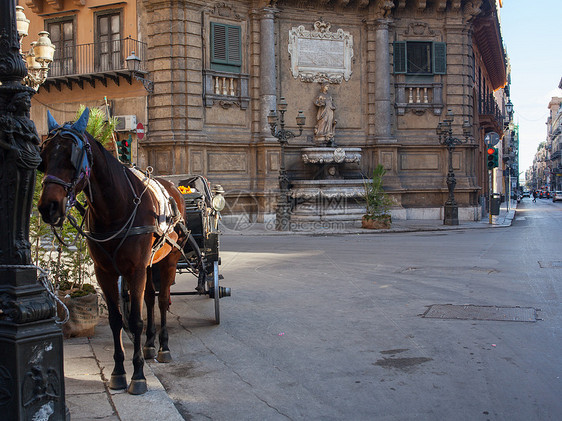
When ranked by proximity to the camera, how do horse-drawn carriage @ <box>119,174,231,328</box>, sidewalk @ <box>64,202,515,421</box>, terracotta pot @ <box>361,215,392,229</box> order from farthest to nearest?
terracotta pot @ <box>361,215,392,229</box> < horse-drawn carriage @ <box>119,174,231,328</box> < sidewalk @ <box>64,202,515,421</box>

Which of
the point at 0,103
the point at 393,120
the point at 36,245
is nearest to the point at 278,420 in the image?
the point at 0,103

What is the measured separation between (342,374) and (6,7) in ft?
13.7

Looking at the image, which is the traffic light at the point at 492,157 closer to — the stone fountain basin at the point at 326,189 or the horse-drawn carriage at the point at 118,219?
the stone fountain basin at the point at 326,189

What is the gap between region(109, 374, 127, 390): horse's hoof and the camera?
518 cm

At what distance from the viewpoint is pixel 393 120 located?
88.2 feet

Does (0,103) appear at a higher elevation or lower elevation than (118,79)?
lower

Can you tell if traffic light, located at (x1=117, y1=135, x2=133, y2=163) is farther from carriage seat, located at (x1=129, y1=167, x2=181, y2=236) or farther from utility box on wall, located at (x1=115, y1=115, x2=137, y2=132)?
carriage seat, located at (x1=129, y1=167, x2=181, y2=236)

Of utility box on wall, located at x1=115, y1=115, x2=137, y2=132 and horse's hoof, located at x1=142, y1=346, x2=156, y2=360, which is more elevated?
utility box on wall, located at x1=115, y1=115, x2=137, y2=132

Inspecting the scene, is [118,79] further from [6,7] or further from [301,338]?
[6,7]

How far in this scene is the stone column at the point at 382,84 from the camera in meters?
26.2

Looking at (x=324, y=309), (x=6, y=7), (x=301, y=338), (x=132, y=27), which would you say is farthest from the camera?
(x=132, y=27)

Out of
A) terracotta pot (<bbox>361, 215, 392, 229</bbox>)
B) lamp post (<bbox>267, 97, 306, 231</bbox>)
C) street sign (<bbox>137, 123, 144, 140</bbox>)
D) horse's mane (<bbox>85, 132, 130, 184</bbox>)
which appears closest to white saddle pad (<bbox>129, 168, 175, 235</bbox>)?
horse's mane (<bbox>85, 132, 130, 184</bbox>)

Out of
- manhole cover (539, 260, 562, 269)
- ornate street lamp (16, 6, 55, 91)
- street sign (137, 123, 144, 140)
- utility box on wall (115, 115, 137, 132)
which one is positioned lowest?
manhole cover (539, 260, 562, 269)

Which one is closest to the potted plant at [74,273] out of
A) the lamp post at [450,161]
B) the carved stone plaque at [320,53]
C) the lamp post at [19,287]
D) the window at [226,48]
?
the lamp post at [19,287]
